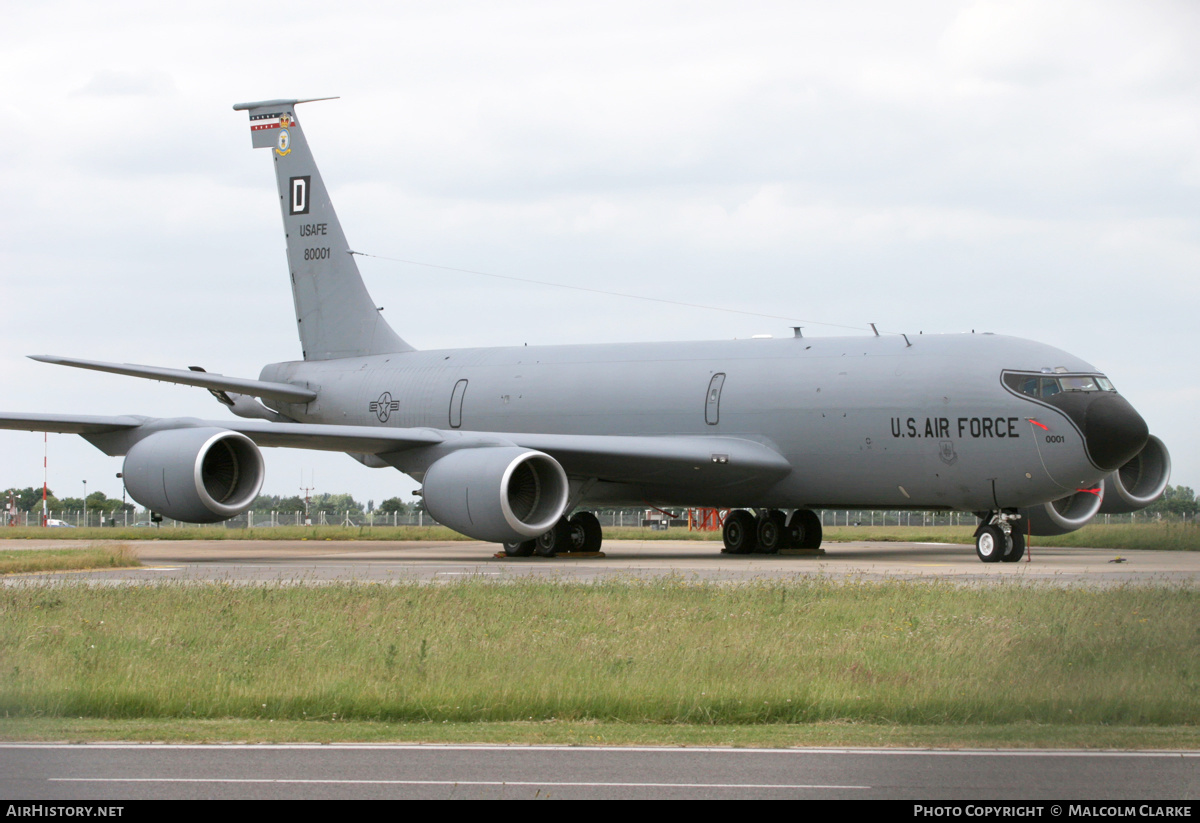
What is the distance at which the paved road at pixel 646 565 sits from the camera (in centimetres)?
1973

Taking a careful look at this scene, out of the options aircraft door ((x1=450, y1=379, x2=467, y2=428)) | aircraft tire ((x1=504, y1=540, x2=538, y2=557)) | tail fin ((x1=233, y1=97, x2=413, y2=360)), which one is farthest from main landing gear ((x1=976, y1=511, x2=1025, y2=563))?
tail fin ((x1=233, y1=97, x2=413, y2=360))

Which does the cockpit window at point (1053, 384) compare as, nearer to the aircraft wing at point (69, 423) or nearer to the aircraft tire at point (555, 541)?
the aircraft tire at point (555, 541)

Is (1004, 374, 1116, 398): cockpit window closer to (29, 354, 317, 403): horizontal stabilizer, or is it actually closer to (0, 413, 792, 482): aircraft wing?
(0, 413, 792, 482): aircraft wing

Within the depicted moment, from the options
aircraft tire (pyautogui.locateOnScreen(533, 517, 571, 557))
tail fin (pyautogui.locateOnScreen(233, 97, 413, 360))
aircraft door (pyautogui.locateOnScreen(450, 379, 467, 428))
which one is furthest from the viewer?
tail fin (pyautogui.locateOnScreen(233, 97, 413, 360))

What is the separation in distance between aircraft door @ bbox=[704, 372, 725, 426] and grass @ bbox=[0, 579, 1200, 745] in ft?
36.9

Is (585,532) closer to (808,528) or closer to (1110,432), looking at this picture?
(808,528)

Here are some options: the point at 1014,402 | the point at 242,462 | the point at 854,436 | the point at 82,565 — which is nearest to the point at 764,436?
the point at 854,436

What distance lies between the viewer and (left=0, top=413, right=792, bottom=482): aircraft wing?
24.8 metres

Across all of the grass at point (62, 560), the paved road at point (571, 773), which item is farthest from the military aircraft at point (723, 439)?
the paved road at point (571, 773)

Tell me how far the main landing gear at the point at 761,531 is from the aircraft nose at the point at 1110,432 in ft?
22.7

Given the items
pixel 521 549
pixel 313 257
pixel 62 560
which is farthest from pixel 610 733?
pixel 313 257

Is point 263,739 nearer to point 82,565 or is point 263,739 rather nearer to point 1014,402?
point 82,565

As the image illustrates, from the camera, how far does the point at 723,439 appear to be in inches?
1064

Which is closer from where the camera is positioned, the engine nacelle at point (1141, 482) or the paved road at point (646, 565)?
the paved road at point (646, 565)
